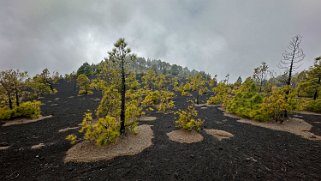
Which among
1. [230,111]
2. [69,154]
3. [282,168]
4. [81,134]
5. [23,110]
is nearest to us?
[282,168]

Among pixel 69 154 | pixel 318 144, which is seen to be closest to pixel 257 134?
pixel 318 144

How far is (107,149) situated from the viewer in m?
8.07

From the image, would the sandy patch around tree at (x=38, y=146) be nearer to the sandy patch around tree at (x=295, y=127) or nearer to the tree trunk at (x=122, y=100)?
the tree trunk at (x=122, y=100)

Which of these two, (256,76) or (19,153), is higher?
(256,76)

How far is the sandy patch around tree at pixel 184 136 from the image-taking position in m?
9.43

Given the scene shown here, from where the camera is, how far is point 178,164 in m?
6.59

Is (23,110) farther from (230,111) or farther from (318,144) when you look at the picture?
(318,144)

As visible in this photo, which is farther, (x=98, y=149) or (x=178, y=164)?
(x=98, y=149)

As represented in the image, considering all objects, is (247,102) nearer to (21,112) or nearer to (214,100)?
(214,100)

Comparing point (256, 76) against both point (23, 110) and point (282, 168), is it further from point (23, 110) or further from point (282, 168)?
point (23, 110)

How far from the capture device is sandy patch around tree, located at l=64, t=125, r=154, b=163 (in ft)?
23.8

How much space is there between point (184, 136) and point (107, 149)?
4.80 metres

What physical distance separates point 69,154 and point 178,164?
5438mm

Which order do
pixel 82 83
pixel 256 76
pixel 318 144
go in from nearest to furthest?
pixel 318 144 < pixel 256 76 < pixel 82 83
